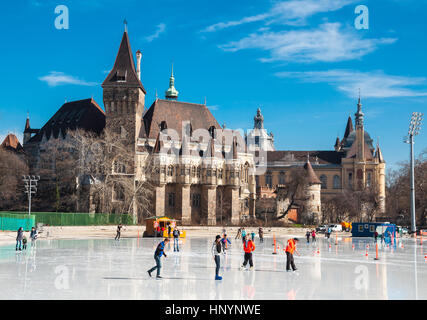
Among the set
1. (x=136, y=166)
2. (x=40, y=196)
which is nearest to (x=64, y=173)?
(x=40, y=196)

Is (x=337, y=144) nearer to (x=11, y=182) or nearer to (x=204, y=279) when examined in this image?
(x=11, y=182)

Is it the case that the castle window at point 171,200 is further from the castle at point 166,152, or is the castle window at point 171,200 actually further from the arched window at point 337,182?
the arched window at point 337,182

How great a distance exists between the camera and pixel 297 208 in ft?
286

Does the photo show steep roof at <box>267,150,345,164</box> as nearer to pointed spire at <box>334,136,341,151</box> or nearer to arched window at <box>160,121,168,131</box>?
pointed spire at <box>334,136,341,151</box>

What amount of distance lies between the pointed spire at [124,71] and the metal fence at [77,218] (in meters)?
18.5

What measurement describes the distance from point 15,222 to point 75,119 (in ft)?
94.6

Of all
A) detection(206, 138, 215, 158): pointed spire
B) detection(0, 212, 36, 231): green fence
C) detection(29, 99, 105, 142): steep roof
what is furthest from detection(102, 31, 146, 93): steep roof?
detection(0, 212, 36, 231): green fence

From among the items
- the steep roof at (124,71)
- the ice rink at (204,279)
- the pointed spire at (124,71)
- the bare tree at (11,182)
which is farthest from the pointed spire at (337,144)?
the ice rink at (204,279)

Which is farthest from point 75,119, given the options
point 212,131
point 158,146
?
point 212,131

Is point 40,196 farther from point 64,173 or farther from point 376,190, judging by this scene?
point 376,190

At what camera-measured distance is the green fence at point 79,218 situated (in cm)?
5334

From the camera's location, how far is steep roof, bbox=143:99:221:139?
75.4 m

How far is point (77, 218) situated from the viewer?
5612cm
